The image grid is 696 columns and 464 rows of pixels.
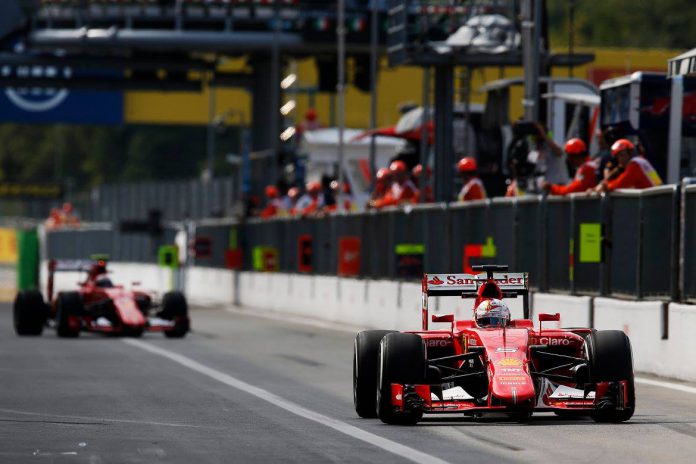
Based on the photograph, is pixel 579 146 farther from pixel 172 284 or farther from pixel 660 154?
pixel 172 284

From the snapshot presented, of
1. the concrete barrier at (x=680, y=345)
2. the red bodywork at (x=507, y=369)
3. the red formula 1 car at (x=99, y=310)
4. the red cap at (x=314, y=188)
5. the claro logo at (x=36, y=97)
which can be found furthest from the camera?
the claro logo at (x=36, y=97)

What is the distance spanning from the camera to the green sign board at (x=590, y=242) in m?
20.8

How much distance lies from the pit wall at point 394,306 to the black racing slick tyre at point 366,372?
15.7 ft

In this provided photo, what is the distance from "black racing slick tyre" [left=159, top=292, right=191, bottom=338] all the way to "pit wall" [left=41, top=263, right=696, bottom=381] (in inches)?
123

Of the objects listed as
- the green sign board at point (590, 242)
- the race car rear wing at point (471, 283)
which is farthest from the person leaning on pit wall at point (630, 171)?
the race car rear wing at point (471, 283)

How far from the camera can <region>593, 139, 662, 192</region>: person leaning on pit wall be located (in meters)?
20.3

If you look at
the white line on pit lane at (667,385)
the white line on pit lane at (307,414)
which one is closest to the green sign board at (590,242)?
the white line on pit lane at (667,385)

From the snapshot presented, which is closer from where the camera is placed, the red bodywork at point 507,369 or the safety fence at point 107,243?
the red bodywork at point 507,369

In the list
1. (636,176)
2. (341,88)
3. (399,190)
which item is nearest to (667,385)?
(636,176)

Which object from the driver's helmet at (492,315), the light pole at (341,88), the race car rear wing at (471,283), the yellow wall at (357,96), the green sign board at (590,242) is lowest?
the driver's helmet at (492,315)

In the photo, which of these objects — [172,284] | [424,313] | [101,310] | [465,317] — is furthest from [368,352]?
[172,284]

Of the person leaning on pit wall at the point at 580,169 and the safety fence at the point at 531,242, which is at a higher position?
the person leaning on pit wall at the point at 580,169

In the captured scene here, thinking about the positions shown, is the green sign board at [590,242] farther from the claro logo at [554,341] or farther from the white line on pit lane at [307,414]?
the claro logo at [554,341]

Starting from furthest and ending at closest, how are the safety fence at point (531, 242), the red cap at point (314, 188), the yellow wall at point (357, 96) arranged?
the yellow wall at point (357, 96) → the red cap at point (314, 188) → the safety fence at point (531, 242)
